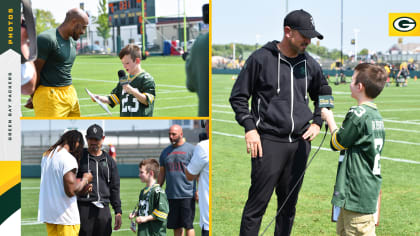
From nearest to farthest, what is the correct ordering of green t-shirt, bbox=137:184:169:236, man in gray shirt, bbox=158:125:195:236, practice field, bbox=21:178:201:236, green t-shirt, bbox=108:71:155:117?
green t-shirt, bbox=108:71:155:117
green t-shirt, bbox=137:184:169:236
man in gray shirt, bbox=158:125:195:236
practice field, bbox=21:178:201:236

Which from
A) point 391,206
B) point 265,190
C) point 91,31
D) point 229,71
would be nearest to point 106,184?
point 91,31

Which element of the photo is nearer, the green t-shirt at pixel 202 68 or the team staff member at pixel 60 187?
the green t-shirt at pixel 202 68

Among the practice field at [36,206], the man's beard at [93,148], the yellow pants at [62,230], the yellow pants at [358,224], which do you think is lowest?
the practice field at [36,206]

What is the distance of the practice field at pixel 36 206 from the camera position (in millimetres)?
7204

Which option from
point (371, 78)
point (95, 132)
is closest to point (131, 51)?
point (95, 132)

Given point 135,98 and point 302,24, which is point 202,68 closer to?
point 135,98

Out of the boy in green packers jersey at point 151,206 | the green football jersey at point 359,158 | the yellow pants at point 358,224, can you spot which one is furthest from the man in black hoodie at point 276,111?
the boy in green packers jersey at point 151,206

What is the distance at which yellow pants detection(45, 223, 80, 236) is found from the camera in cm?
469

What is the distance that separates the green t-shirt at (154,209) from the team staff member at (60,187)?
861 mm

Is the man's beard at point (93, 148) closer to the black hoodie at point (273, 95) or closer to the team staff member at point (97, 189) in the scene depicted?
the team staff member at point (97, 189)

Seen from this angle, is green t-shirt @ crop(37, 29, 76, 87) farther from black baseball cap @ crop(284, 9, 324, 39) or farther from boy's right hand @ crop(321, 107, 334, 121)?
boy's right hand @ crop(321, 107, 334, 121)

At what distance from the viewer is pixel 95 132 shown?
4996mm

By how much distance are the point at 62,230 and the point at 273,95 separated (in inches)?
78.4

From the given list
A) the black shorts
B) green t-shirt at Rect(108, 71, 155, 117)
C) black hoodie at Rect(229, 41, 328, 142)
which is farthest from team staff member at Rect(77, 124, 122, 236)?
black hoodie at Rect(229, 41, 328, 142)
